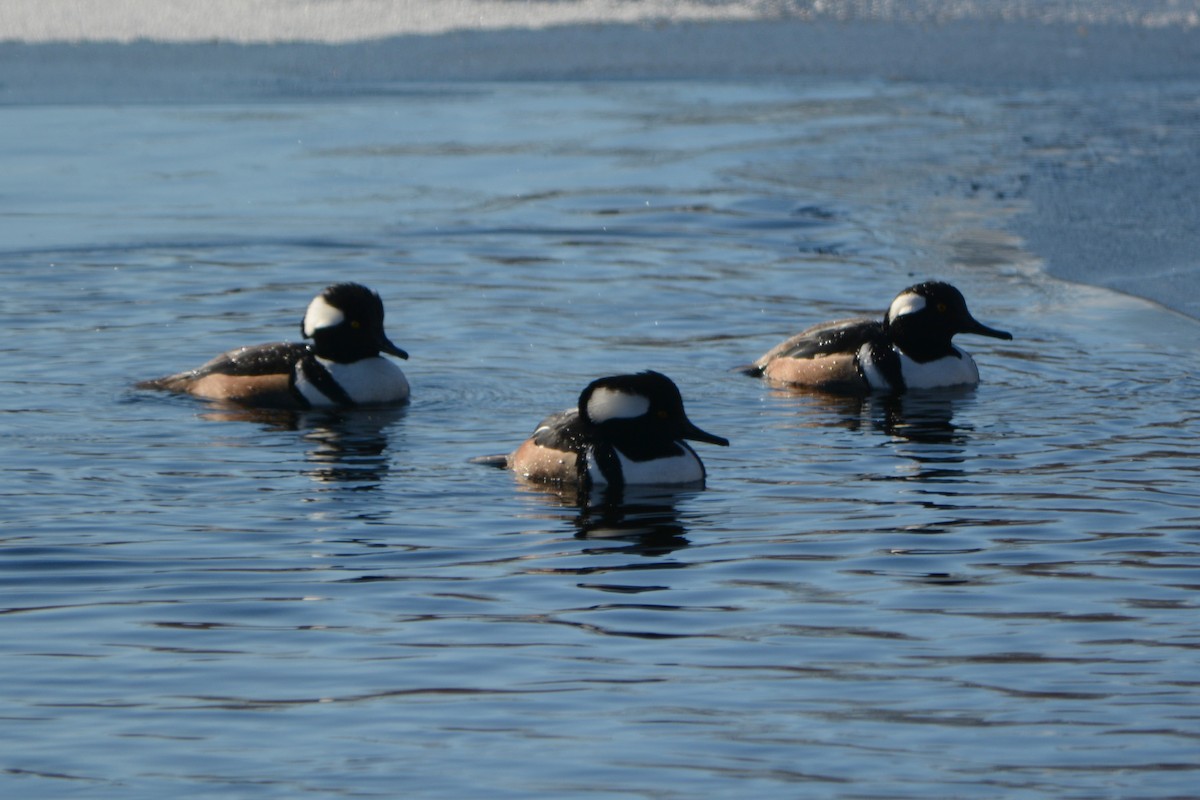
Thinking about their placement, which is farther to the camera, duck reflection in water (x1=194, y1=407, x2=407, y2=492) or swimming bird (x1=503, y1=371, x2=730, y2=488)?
duck reflection in water (x1=194, y1=407, x2=407, y2=492)

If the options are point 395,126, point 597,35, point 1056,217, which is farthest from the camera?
point 597,35

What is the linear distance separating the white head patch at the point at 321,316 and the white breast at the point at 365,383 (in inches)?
12.2

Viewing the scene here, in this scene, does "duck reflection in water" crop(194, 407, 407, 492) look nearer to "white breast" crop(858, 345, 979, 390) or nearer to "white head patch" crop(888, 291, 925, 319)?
"white breast" crop(858, 345, 979, 390)

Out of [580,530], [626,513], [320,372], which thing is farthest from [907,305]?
[580,530]

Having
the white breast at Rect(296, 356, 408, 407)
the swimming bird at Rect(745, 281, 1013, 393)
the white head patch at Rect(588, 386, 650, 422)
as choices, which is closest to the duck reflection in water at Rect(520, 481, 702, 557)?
the white head patch at Rect(588, 386, 650, 422)

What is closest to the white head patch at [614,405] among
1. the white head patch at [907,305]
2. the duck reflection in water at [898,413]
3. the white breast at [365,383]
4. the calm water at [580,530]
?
the calm water at [580,530]

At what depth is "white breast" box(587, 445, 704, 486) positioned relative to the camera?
30.2 feet

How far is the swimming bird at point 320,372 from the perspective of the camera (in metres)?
11.2

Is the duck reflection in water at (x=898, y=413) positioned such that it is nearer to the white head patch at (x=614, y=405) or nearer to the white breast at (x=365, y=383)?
the white head patch at (x=614, y=405)

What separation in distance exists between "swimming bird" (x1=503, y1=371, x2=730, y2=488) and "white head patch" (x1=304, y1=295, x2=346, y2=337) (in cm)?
246

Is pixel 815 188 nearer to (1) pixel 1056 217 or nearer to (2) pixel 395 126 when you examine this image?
(1) pixel 1056 217

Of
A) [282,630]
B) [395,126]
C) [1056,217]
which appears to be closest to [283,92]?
[395,126]

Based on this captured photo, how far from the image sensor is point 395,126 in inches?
870

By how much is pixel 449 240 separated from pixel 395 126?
606 cm
